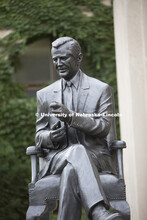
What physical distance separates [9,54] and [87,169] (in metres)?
4.52

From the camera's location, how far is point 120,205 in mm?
3672

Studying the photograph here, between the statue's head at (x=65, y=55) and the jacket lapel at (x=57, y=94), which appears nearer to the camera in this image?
the statue's head at (x=65, y=55)

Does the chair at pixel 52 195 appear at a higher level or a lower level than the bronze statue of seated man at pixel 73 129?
lower

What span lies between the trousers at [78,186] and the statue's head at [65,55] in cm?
67

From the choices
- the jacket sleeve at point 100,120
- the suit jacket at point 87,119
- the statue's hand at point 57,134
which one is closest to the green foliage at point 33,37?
the suit jacket at point 87,119

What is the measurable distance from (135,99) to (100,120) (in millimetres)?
1435

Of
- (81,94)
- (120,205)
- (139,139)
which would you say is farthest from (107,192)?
(139,139)

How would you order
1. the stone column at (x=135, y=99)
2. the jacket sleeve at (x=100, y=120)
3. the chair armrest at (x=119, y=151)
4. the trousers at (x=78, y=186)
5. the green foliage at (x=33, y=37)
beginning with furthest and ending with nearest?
1. the green foliage at (x=33, y=37)
2. the stone column at (x=135, y=99)
3. the chair armrest at (x=119, y=151)
4. the jacket sleeve at (x=100, y=120)
5. the trousers at (x=78, y=186)

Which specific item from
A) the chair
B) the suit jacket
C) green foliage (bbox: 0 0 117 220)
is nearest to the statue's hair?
the suit jacket

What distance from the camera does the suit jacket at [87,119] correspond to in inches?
150

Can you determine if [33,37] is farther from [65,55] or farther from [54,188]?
[54,188]

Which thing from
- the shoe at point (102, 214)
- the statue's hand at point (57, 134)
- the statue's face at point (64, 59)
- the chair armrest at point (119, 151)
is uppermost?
the statue's face at point (64, 59)

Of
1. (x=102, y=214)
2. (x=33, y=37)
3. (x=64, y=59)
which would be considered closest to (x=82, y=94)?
(x=64, y=59)

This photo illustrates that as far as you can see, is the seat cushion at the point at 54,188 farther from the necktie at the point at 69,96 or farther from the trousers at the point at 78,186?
the necktie at the point at 69,96
